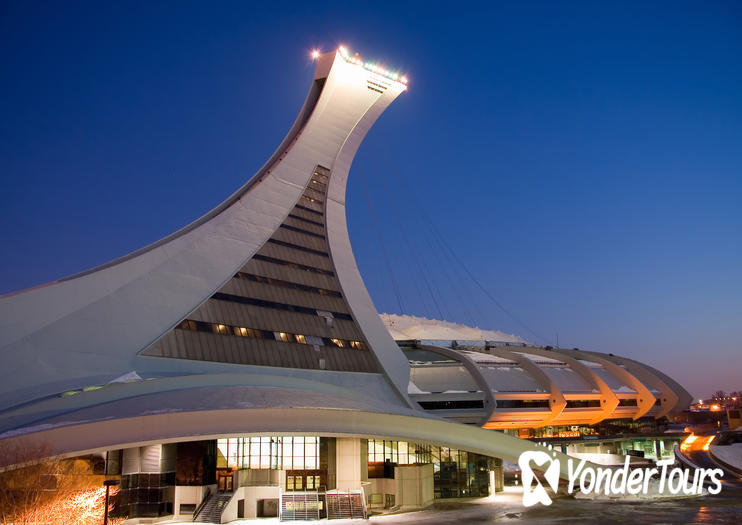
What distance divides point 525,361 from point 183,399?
45.0m

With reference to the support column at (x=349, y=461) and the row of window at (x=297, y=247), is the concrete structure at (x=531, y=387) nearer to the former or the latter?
the row of window at (x=297, y=247)

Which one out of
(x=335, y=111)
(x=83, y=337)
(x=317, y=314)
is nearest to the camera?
(x=83, y=337)

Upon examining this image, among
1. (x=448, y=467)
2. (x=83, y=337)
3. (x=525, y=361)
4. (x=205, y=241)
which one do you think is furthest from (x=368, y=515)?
(x=525, y=361)

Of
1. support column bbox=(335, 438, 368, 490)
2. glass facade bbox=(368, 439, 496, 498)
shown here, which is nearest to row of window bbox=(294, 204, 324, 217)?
glass facade bbox=(368, 439, 496, 498)

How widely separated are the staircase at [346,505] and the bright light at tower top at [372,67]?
1678 inches

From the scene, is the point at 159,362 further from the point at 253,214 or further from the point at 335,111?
the point at 335,111

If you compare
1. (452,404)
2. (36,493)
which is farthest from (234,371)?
(452,404)

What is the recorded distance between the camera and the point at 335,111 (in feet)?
194

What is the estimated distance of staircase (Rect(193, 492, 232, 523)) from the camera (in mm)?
30516

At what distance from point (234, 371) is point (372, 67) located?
37940 mm

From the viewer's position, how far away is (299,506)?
3172 cm

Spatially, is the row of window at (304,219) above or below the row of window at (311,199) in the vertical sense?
below

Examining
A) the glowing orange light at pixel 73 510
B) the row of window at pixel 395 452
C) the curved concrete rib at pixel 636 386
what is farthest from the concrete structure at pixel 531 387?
the glowing orange light at pixel 73 510

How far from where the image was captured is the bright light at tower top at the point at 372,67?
6166 centimetres
